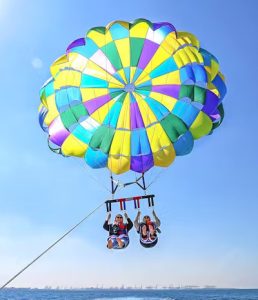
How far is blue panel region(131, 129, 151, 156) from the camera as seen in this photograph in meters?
9.98

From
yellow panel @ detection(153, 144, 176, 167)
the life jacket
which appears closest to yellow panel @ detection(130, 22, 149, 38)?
yellow panel @ detection(153, 144, 176, 167)

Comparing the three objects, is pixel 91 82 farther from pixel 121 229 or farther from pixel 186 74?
pixel 121 229

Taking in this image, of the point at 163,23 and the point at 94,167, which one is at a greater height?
the point at 163,23

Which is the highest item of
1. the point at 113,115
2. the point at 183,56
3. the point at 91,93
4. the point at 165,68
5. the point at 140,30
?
the point at 140,30

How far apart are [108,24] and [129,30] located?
1.99ft

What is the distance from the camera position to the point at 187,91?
9508 mm

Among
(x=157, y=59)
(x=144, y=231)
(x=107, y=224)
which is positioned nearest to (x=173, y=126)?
(x=157, y=59)

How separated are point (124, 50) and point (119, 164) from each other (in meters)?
3.13

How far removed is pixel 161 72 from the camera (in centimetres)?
973

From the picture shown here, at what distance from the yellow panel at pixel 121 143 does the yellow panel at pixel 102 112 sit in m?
0.58

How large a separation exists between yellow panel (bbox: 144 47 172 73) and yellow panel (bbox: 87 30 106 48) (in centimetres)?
139

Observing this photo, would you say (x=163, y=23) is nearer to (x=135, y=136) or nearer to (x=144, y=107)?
(x=144, y=107)

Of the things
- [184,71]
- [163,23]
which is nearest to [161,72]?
[184,71]

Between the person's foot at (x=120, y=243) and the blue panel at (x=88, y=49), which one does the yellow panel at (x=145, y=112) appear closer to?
the blue panel at (x=88, y=49)
